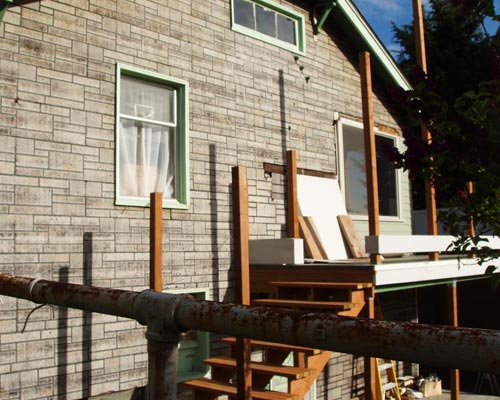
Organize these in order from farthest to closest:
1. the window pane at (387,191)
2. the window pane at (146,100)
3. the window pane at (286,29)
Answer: the window pane at (387,191)
the window pane at (286,29)
the window pane at (146,100)

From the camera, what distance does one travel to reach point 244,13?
8273 millimetres

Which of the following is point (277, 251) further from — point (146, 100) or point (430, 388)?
point (430, 388)

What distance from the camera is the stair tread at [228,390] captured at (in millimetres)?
5105

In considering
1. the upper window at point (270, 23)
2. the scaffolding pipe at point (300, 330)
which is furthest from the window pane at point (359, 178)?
the scaffolding pipe at point (300, 330)

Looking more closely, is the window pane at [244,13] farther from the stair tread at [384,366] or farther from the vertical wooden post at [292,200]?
the stair tread at [384,366]

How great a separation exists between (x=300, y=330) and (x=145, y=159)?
569 centimetres

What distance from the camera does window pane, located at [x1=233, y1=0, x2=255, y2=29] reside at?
320 inches

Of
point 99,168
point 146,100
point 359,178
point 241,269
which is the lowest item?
point 241,269

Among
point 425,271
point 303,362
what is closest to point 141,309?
point 303,362

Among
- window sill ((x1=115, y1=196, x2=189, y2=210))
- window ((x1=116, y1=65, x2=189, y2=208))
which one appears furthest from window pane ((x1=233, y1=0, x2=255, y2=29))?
window sill ((x1=115, y1=196, x2=189, y2=210))

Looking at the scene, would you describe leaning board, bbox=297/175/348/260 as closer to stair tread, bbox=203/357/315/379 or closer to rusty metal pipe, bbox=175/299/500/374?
stair tread, bbox=203/357/315/379

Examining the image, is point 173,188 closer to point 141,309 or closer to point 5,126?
point 5,126

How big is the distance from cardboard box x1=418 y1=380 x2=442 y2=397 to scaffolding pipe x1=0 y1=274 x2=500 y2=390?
9920mm

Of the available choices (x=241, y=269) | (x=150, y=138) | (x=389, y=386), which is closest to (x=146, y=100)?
(x=150, y=138)
